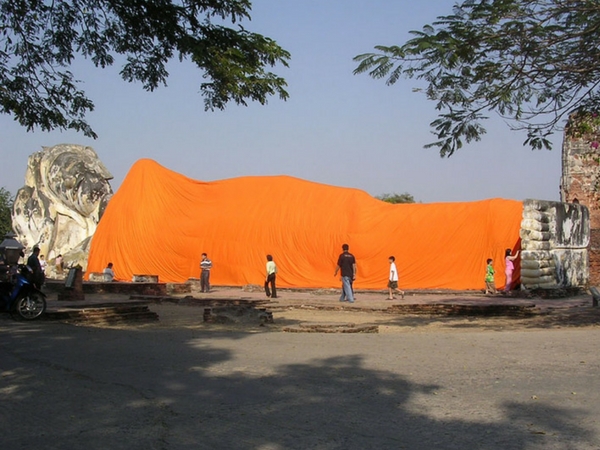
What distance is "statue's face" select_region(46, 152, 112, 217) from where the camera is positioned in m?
38.1

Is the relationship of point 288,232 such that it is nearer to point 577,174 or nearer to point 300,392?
point 577,174

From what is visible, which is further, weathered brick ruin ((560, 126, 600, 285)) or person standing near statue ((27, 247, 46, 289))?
weathered brick ruin ((560, 126, 600, 285))

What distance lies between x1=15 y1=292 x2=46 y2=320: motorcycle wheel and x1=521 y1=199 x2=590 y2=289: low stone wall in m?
13.3

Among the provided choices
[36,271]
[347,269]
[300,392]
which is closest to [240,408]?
[300,392]

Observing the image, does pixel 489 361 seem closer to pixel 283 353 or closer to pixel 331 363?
pixel 331 363

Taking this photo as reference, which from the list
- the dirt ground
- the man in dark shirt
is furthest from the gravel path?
the man in dark shirt

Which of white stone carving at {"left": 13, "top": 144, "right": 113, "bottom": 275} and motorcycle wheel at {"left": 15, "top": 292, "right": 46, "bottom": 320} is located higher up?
white stone carving at {"left": 13, "top": 144, "right": 113, "bottom": 275}

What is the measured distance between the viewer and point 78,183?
1503 inches

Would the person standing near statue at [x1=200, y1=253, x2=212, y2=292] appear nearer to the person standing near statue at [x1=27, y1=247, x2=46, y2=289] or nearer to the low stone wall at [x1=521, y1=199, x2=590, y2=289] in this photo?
the person standing near statue at [x1=27, y1=247, x2=46, y2=289]

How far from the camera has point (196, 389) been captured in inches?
242

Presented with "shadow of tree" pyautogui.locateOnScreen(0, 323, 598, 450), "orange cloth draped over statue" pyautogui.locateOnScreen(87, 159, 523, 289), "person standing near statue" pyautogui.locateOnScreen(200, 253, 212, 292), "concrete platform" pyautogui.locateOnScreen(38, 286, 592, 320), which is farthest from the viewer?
"orange cloth draped over statue" pyautogui.locateOnScreen(87, 159, 523, 289)

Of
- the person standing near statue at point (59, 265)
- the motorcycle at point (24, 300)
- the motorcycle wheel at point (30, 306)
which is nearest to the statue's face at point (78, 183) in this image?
the person standing near statue at point (59, 265)

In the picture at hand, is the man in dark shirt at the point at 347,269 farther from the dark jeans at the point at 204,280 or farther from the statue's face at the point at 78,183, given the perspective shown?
the statue's face at the point at 78,183

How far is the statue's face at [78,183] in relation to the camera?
3809 centimetres
